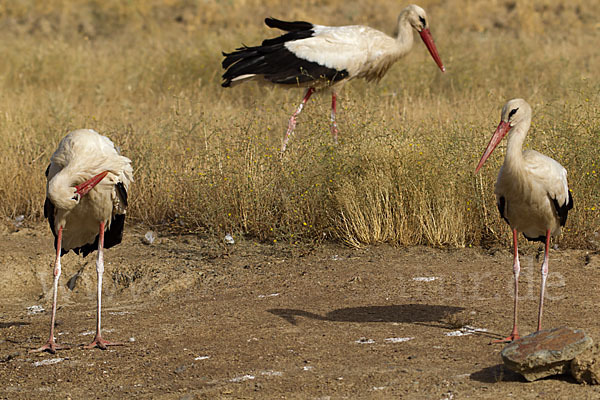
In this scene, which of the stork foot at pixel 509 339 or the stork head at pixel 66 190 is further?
the stork head at pixel 66 190

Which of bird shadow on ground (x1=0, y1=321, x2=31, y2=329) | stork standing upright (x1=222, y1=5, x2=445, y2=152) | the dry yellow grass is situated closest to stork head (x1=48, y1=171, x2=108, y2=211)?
bird shadow on ground (x1=0, y1=321, x2=31, y2=329)

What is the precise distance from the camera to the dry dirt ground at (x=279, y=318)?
14.0ft

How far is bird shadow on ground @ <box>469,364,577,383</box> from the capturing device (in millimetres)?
4113

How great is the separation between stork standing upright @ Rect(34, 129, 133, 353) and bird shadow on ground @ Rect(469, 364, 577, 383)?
93.8 inches

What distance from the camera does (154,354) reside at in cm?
491

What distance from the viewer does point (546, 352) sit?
3957 mm

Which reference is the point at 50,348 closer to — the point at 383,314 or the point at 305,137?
the point at 383,314

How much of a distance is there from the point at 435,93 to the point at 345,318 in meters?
7.07

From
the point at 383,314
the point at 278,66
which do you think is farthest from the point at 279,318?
the point at 278,66

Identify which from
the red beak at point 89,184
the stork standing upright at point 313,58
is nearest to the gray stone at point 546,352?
the red beak at point 89,184

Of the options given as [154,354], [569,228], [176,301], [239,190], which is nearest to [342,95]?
[239,190]

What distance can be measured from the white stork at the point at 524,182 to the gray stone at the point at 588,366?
2.37 feet

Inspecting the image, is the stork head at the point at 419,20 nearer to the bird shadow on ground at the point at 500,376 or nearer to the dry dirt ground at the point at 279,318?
the dry dirt ground at the point at 279,318

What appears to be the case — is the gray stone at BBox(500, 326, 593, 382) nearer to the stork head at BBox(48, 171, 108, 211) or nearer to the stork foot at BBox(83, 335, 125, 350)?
the stork foot at BBox(83, 335, 125, 350)
